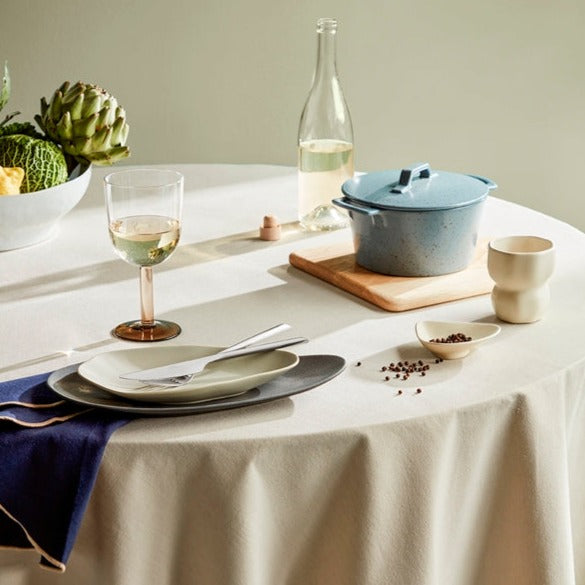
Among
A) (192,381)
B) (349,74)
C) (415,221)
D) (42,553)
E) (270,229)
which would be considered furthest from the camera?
(349,74)

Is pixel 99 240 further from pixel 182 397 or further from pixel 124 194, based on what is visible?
pixel 182 397

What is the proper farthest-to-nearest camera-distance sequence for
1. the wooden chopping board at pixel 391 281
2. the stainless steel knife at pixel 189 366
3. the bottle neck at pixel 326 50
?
the bottle neck at pixel 326 50 < the wooden chopping board at pixel 391 281 < the stainless steel knife at pixel 189 366

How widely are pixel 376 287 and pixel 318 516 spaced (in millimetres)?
434

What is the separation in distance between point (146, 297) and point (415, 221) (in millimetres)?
392

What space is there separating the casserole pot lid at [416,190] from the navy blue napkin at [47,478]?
55cm

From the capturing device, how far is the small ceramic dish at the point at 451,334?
121 cm

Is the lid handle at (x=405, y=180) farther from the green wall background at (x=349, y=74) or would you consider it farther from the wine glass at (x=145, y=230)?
the green wall background at (x=349, y=74)

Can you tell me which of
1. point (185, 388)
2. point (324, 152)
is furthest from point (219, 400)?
point (324, 152)

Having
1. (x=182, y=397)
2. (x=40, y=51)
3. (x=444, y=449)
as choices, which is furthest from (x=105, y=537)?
(x=40, y=51)

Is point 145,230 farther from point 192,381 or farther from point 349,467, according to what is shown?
Result: point 349,467

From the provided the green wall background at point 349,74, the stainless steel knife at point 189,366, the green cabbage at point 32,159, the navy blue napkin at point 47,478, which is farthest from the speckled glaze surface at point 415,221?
the green wall background at point 349,74

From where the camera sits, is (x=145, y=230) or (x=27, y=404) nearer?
(x=27, y=404)

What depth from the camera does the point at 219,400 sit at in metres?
1.09

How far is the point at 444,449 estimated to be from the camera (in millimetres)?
1077
